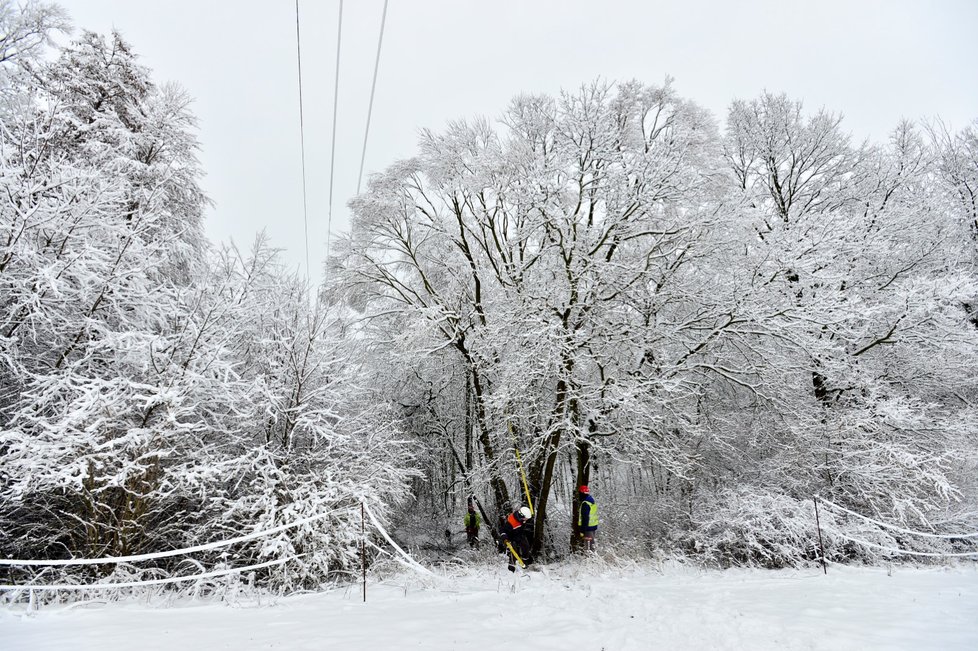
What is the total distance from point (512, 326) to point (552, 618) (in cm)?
561

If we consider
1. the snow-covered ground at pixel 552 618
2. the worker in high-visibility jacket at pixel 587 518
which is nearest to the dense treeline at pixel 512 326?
the worker in high-visibility jacket at pixel 587 518

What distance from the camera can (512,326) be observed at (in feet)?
31.4

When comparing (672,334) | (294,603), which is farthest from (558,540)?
(294,603)

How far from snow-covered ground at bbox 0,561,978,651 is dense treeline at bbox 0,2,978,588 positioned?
2.59m

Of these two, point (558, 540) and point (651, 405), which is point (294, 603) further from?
point (558, 540)

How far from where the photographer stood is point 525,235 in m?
10.6

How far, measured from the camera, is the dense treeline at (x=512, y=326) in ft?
25.4

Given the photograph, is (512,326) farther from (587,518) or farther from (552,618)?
(552,618)

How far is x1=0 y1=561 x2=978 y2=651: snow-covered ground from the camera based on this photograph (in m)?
3.98

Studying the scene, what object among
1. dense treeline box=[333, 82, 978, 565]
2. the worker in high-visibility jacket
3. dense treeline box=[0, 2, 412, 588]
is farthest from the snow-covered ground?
dense treeline box=[333, 82, 978, 565]

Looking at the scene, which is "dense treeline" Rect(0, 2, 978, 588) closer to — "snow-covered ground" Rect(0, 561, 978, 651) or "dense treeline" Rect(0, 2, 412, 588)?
"dense treeline" Rect(0, 2, 412, 588)

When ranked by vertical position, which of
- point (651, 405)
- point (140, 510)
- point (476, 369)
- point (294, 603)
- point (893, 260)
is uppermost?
point (893, 260)

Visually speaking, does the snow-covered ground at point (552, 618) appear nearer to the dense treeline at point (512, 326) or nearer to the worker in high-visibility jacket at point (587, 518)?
the dense treeline at point (512, 326)

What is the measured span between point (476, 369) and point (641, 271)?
423cm
